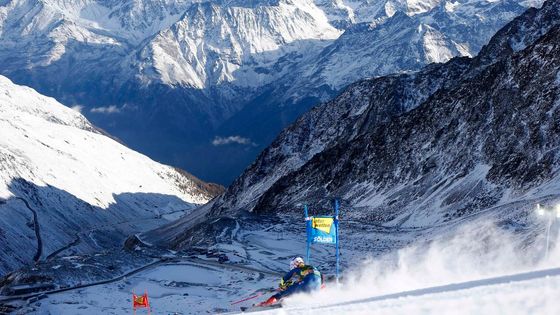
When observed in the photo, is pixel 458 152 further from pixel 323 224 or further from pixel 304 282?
pixel 304 282

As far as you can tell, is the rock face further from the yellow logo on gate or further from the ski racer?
the ski racer

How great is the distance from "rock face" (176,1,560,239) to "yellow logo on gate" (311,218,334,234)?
49015 millimetres

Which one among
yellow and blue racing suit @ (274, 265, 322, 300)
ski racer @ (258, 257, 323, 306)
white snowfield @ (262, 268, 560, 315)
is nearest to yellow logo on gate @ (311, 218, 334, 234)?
ski racer @ (258, 257, 323, 306)

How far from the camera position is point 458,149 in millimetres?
117688

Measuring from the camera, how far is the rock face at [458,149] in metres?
99.2

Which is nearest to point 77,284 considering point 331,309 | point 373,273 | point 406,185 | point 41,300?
point 41,300

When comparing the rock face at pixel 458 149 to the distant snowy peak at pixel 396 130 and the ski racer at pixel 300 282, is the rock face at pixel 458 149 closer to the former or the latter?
the distant snowy peak at pixel 396 130

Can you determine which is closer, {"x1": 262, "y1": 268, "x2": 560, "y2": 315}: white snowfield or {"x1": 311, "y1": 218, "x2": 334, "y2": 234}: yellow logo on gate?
{"x1": 262, "y1": 268, "x2": 560, "y2": 315}: white snowfield

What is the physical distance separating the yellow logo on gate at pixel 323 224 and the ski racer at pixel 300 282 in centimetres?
632

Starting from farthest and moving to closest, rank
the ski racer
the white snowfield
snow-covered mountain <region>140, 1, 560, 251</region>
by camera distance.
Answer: snow-covered mountain <region>140, 1, 560, 251</region> < the ski racer < the white snowfield

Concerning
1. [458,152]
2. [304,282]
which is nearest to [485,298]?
[304,282]

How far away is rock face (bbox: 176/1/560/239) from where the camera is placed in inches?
3907

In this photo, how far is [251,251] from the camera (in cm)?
8919

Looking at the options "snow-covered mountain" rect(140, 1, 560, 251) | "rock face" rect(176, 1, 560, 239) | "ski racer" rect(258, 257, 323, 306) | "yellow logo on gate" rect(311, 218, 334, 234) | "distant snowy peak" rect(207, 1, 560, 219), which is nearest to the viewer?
"ski racer" rect(258, 257, 323, 306)
